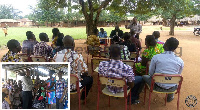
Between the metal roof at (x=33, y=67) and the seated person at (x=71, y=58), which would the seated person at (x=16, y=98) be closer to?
the metal roof at (x=33, y=67)

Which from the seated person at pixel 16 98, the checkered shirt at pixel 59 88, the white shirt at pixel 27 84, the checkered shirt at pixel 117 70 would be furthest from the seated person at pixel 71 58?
the seated person at pixel 16 98

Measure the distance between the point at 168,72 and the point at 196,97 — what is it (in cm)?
153

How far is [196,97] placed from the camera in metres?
3.99

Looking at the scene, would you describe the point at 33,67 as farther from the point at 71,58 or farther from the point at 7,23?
the point at 7,23

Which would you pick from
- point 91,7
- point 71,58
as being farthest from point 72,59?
point 91,7

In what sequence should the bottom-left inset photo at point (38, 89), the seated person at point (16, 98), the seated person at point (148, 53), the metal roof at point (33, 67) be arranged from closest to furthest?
the metal roof at point (33, 67) → the bottom-left inset photo at point (38, 89) → the seated person at point (16, 98) → the seated person at point (148, 53)

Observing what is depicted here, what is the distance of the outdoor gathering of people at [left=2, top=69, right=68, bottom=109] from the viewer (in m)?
2.67

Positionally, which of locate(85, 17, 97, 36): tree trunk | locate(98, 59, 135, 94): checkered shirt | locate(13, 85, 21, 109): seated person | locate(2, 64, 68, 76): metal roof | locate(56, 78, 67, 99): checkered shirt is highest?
locate(85, 17, 97, 36): tree trunk

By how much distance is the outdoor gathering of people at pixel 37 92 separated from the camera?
105 inches

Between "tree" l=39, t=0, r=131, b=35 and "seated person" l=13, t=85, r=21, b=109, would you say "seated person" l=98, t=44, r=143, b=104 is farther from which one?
"tree" l=39, t=0, r=131, b=35

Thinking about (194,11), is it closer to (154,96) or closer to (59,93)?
(154,96)

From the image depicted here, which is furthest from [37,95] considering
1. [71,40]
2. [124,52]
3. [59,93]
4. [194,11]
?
[194,11]

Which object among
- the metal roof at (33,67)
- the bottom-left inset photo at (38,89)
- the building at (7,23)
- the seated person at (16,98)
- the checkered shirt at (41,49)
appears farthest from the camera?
the building at (7,23)

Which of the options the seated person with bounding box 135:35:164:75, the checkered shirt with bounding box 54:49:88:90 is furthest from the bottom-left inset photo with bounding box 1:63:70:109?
the seated person with bounding box 135:35:164:75
